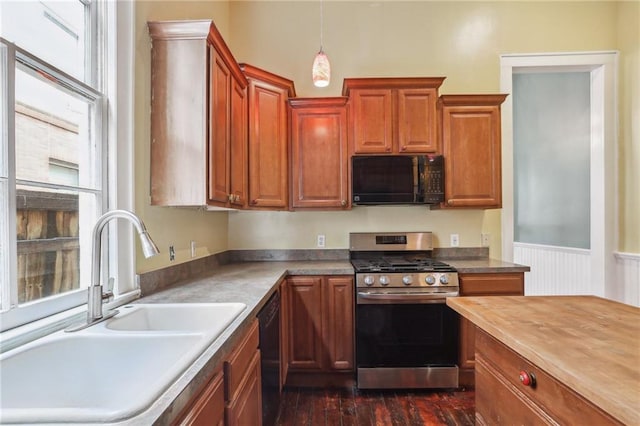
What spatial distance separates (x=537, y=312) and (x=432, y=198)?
63.6 inches

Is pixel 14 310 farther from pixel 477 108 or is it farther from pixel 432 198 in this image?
pixel 477 108

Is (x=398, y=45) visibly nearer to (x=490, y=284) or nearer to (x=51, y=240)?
(x=490, y=284)

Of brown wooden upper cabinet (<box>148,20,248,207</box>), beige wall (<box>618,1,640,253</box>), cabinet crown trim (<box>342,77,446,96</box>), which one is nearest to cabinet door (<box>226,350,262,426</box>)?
brown wooden upper cabinet (<box>148,20,248,207</box>)

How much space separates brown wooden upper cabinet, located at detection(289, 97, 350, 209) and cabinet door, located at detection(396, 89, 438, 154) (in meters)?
0.47

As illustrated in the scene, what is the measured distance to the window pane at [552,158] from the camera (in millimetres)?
3920

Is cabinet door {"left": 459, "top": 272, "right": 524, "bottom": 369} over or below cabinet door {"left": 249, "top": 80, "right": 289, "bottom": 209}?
below

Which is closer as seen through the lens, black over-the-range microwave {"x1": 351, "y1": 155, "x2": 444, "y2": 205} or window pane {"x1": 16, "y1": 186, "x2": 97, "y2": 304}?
window pane {"x1": 16, "y1": 186, "x2": 97, "y2": 304}

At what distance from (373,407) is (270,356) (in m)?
0.95

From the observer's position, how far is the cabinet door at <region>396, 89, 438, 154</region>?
9.20 ft

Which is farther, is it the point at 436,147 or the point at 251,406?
the point at 436,147

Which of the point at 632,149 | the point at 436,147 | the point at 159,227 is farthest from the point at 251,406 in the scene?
the point at 632,149

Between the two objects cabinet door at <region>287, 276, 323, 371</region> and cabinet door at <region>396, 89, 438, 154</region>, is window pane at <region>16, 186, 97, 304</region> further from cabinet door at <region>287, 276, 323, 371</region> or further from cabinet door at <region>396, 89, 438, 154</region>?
cabinet door at <region>396, 89, 438, 154</region>

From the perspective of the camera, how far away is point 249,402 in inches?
55.3

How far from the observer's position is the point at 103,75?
160cm
